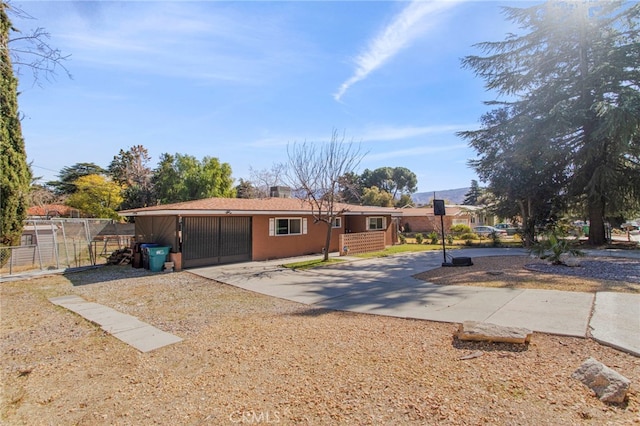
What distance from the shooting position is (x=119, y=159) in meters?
41.0

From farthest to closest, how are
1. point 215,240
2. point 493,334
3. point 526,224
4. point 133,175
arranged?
point 133,175, point 526,224, point 215,240, point 493,334

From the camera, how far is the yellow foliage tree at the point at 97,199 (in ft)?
96.7

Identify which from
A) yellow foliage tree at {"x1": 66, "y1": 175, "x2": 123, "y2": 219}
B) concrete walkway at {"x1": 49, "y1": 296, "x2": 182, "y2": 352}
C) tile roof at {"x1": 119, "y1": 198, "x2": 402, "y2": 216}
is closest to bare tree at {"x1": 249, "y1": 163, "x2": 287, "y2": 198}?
yellow foliage tree at {"x1": 66, "y1": 175, "x2": 123, "y2": 219}

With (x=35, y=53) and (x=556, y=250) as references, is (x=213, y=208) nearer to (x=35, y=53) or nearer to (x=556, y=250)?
(x=35, y=53)

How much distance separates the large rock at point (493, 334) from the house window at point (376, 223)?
15704 mm

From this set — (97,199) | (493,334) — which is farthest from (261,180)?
(493,334)

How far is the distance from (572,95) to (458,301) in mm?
17058

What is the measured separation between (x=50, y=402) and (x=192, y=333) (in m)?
2.10

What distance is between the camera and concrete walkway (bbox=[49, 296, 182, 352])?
498 centimetres

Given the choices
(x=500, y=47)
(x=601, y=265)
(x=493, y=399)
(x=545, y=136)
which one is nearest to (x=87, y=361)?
(x=493, y=399)

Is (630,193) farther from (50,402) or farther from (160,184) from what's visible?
(160,184)
